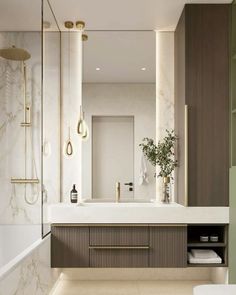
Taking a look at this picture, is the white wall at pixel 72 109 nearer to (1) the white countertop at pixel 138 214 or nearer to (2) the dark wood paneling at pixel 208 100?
(1) the white countertop at pixel 138 214

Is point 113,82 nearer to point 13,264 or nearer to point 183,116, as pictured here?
point 183,116

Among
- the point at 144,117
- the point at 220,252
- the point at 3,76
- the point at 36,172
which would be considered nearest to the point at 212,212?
the point at 220,252

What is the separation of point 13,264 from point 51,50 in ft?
6.75

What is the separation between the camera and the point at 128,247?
3.29m

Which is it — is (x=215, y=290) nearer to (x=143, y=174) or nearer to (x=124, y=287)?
(x=124, y=287)

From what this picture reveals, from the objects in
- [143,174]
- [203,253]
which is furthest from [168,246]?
[143,174]

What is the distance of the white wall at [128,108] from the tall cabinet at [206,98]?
0.55 metres

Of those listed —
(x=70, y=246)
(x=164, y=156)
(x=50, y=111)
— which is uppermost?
(x=50, y=111)

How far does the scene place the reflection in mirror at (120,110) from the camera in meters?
3.80

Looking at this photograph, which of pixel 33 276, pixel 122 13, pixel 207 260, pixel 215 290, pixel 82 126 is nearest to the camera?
pixel 215 290

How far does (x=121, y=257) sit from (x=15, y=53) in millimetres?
1945

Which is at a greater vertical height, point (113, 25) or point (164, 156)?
point (113, 25)

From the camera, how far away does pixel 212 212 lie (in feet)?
10.6

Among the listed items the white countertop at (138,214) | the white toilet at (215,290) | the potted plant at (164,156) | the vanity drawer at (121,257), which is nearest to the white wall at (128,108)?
the potted plant at (164,156)
